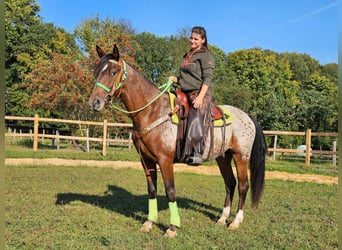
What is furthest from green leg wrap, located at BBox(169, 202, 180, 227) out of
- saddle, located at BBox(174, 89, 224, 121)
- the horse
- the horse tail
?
the horse tail

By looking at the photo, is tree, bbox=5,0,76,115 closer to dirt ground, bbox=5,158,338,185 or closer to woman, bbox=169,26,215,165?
dirt ground, bbox=5,158,338,185

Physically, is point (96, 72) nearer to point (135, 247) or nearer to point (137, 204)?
point (135, 247)

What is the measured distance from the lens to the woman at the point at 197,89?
4691 mm

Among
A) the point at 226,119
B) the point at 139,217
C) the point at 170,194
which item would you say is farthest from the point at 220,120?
the point at 139,217

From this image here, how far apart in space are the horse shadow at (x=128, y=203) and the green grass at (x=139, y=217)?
2 centimetres

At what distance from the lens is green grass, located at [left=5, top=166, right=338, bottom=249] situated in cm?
431

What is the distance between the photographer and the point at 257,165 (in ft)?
19.0

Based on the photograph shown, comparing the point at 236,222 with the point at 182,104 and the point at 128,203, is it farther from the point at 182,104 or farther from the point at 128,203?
the point at 128,203

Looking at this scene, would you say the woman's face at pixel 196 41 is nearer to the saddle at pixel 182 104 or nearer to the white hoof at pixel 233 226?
the saddle at pixel 182 104

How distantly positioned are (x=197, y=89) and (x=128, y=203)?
10.1ft

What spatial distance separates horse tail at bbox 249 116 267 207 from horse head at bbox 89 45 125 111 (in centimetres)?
270

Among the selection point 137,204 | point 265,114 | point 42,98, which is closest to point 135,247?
point 137,204

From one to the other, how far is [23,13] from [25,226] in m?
32.1

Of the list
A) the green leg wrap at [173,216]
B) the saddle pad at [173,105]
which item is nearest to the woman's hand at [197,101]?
the saddle pad at [173,105]
